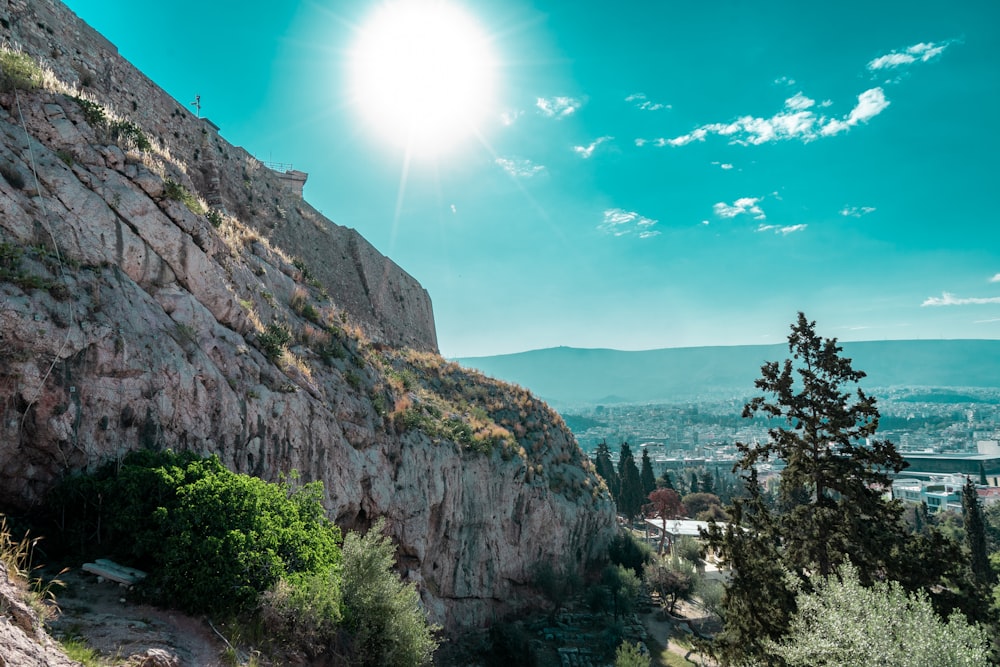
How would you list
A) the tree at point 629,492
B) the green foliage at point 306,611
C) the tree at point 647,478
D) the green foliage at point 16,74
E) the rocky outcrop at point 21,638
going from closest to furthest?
the rocky outcrop at point 21,638 < the green foliage at point 306,611 < the green foliage at point 16,74 < the tree at point 629,492 < the tree at point 647,478

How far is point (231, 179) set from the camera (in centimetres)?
2675

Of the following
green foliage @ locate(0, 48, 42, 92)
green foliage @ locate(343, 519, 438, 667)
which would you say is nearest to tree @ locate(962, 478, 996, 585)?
green foliage @ locate(343, 519, 438, 667)

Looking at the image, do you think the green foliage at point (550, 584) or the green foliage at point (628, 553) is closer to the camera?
the green foliage at point (550, 584)


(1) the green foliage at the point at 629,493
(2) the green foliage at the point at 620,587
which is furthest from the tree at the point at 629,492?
(2) the green foliage at the point at 620,587

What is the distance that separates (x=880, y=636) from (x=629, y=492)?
56806 mm

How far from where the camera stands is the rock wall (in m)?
17.5

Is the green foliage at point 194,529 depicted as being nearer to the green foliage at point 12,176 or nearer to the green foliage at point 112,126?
the green foliage at point 12,176

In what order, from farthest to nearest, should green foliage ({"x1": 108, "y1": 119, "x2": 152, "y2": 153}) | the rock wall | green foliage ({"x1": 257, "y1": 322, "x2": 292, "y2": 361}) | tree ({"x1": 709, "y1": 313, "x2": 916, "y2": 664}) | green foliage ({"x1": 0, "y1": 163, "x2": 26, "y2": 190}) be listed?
the rock wall < green foliage ({"x1": 257, "y1": 322, "x2": 292, "y2": 361}) < green foliage ({"x1": 108, "y1": 119, "x2": 152, "y2": 153}) < tree ({"x1": 709, "y1": 313, "x2": 916, "y2": 664}) < green foliage ({"x1": 0, "y1": 163, "x2": 26, "y2": 190})

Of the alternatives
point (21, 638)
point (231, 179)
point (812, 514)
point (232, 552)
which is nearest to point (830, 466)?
point (812, 514)

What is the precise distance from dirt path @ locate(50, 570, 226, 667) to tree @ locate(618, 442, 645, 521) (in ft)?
193

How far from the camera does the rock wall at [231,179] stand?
57.3 ft

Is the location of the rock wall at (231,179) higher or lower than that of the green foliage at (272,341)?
higher

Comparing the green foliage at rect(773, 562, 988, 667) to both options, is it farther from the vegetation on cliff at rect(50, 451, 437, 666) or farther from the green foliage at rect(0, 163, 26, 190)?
the green foliage at rect(0, 163, 26, 190)

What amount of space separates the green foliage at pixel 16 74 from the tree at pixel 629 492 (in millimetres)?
60188
